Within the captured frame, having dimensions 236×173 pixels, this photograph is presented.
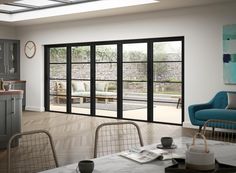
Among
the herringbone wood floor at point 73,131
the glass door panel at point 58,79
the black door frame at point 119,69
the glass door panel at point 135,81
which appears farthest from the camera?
the glass door panel at point 58,79

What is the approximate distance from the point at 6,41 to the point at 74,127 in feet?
14.2

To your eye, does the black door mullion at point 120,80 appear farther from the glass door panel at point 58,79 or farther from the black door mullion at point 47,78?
the black door mullion at point 47,78

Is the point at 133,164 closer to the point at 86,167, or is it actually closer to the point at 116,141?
the point at 86,167

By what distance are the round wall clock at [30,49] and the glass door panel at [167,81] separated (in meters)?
3.92

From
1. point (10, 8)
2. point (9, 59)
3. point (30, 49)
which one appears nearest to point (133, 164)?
point (10, 8)

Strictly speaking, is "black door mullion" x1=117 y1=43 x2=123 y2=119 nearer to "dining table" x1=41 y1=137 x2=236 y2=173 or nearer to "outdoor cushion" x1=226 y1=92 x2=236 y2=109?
"outdoor cushion" x1=226 y1=92 x2=236 y2=109

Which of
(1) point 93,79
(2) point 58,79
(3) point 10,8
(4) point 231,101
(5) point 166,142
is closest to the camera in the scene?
(5) point 166,142

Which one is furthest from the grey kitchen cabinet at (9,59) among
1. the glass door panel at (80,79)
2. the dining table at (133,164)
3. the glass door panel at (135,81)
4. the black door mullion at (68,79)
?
the dining table at (133,164)

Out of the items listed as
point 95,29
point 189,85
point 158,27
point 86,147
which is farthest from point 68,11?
point 86,147

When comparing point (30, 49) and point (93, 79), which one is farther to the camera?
point (30, 49)

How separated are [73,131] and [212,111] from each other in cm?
259

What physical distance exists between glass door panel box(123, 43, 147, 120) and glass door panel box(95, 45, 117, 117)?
30cm

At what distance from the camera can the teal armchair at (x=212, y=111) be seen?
6.10m

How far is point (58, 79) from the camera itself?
9820mm
